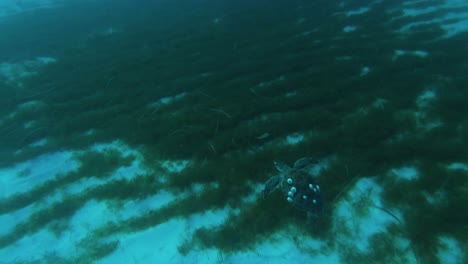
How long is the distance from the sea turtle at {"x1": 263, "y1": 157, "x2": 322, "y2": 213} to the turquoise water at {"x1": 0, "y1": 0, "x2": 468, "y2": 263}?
0.85 feet

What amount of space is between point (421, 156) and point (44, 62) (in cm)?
1436

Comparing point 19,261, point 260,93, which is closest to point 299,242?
point 260,93

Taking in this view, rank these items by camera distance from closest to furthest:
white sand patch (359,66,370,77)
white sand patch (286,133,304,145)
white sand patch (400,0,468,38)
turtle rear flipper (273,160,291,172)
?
1. turtle rear flipper (273,160,291,172)
2. white sand patch (286,133,304,145)
3. white sand patch (359,66,370,77)
4. white sand patch (400,0,468,38)

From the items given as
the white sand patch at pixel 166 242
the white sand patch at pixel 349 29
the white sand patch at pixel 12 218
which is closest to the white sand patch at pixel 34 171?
the white sand patch at pixel 12 218

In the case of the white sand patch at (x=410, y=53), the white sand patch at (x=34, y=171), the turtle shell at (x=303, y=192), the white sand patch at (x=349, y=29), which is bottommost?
the white sand patch at (x=410, y=53)

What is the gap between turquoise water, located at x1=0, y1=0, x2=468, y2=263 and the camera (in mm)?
4742

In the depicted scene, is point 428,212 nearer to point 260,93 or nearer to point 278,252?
point 278,252

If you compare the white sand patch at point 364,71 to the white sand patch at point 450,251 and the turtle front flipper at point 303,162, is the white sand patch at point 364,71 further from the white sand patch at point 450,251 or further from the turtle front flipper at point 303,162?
the white sand patch at point 450,251

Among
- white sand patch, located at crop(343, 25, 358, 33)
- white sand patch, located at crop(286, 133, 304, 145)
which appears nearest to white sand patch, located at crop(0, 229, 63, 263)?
white sand patch, located at crop(286, 133, 304, 145)

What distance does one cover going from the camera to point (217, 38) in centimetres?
1190

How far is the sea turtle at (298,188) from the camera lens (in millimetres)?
4605

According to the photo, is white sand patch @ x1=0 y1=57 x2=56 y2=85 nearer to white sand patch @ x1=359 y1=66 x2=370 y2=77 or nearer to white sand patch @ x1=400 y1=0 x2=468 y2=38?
white sand patch @ x1=359 y1=66 x2=370 y2=77

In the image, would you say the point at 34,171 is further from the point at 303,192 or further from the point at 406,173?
the point at 406,173

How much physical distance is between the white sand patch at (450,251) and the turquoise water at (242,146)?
2 cm
